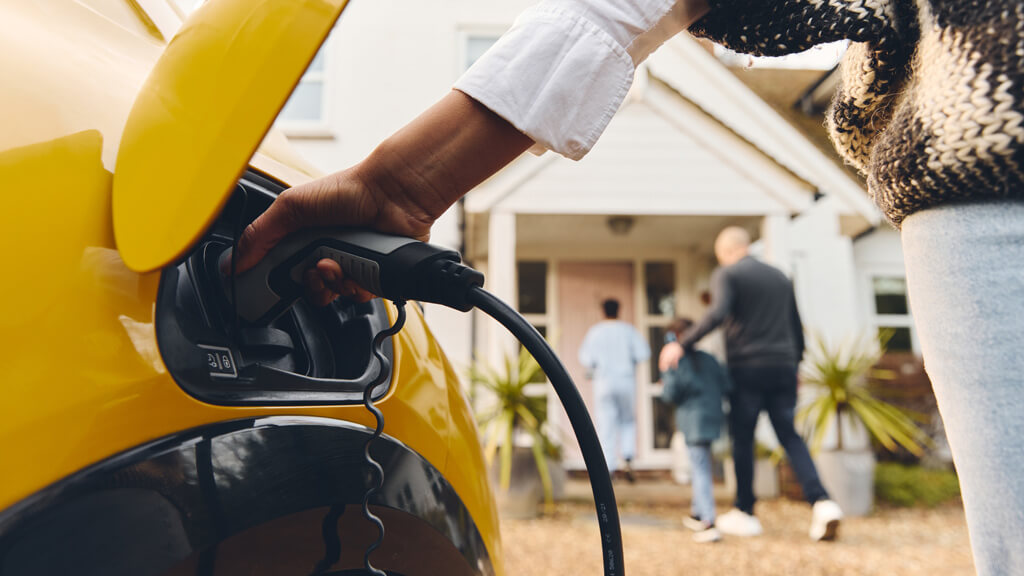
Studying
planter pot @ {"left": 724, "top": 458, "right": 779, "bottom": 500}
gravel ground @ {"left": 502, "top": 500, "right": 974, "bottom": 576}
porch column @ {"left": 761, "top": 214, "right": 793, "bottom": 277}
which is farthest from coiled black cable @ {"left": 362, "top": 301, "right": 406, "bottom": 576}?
porch column @ {"left": 761, "top": 214, "right": 793, "bottom": 277}

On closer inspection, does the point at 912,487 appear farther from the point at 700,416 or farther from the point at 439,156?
the point at 439,156

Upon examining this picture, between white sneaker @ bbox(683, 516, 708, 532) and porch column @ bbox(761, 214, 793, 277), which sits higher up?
porch column @ bbox(761, 214, 793, 277)

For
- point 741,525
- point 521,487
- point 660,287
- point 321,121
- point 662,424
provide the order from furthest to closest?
1. point 660,287
2. point 321,121
3. point 662,424
4. point 521,487
5. point 741,525

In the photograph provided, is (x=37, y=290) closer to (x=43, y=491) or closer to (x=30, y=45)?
(x=43, y=491)

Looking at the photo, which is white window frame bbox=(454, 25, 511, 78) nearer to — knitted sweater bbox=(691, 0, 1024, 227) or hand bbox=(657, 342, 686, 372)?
hand bbox=(657, 342, 686, 372)

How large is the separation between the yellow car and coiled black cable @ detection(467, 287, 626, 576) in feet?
0.66

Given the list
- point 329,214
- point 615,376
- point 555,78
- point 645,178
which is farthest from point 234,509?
point 645,178

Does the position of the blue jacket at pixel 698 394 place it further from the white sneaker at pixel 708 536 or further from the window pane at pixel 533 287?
the window pane at pixel 533 287

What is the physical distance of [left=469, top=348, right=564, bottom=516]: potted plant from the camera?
17.2 ft

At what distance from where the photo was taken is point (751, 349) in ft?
14.7

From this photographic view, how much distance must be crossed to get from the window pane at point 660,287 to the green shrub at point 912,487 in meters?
2.86

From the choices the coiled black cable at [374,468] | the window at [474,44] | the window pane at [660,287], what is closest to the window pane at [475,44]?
the window at [474,44]

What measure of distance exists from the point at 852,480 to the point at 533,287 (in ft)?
13.2

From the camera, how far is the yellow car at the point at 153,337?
0.50 meters
